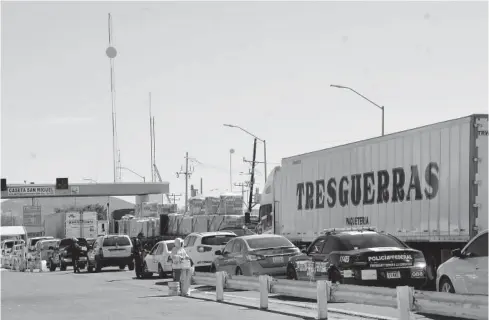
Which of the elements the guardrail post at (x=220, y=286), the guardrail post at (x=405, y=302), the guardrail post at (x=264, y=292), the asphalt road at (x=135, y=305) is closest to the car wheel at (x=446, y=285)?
the asphalt road at (x=135, y=305)

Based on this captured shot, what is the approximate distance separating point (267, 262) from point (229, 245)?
217 cm

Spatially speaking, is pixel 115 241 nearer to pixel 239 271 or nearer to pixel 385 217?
pixel 239 271

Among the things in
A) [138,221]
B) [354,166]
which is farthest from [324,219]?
[138,221]

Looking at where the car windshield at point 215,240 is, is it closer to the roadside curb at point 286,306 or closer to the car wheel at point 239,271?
the car wheel at point 239,271

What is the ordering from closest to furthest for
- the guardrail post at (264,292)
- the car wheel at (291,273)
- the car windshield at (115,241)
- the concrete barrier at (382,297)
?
the concrete barrier at (382,297), the guardrail post at (264,292), the car wheel at (291,273), the car windshield at (115,241)

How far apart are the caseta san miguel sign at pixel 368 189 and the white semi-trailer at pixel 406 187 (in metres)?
0.02

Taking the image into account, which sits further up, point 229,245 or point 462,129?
point 462,129

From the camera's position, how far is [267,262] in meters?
23.4

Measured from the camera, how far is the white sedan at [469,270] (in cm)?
1511

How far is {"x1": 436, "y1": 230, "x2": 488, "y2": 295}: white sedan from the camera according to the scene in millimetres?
15109

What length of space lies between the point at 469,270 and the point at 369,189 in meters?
10.7

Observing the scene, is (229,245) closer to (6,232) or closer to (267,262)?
(267,262)

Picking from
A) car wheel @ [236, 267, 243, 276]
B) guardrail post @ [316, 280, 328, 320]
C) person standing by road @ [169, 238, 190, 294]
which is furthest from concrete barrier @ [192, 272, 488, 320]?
car wheel @ [236, 267, 243, 276]

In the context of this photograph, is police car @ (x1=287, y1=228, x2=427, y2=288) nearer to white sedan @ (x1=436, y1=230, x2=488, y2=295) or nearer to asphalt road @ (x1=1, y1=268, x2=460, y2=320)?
asphalt road @ (x1=1, y1=268, x2=460, y2=320)
